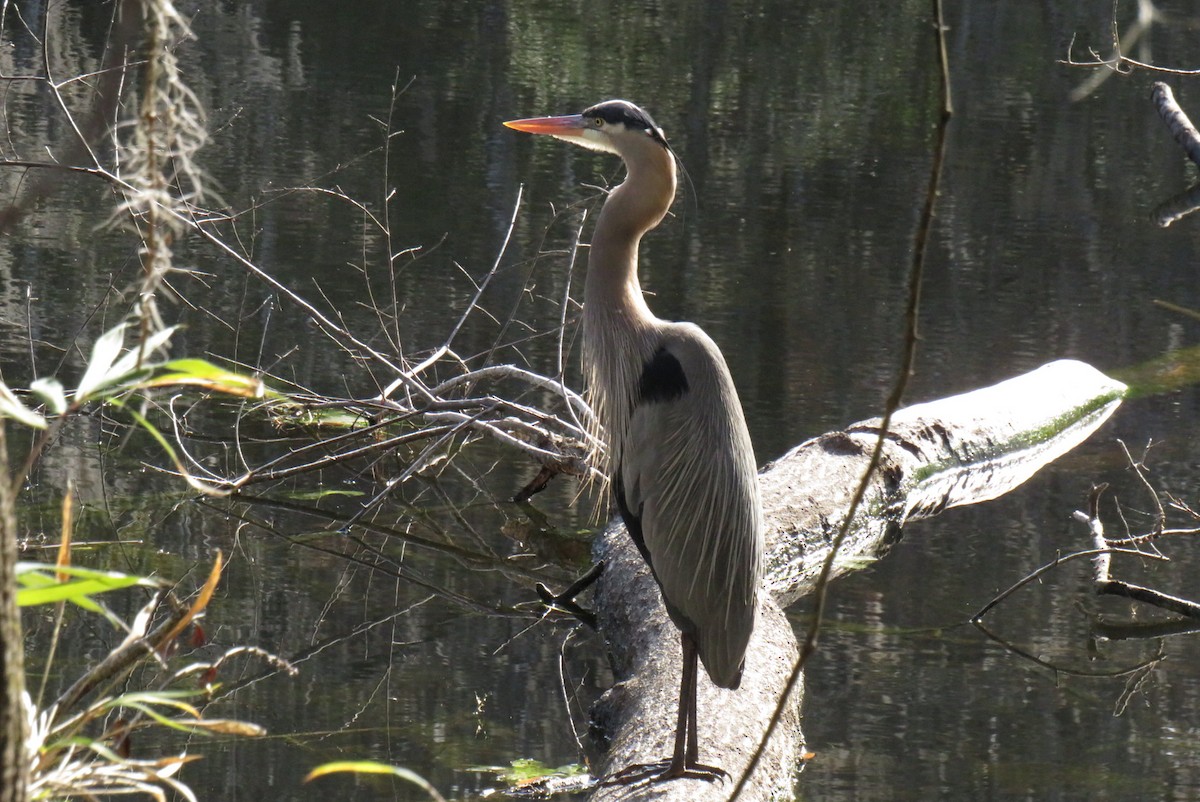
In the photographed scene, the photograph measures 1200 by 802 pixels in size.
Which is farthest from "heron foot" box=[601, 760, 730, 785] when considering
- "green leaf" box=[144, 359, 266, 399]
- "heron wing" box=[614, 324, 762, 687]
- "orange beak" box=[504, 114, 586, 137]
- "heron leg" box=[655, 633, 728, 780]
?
"green leaf" box=[144, 359, 266, 399]

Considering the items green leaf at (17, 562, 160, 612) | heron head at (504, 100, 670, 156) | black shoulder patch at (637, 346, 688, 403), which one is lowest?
green leaf at (17, 562, 160, 612)

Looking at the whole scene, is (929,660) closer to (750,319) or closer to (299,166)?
(750,319)

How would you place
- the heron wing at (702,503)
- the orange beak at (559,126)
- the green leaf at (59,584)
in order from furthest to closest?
1. the orange beak at (559,126)
2. the heron wing at (702,503)
3. the green leaf at (59,584)

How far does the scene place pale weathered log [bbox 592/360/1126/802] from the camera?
3.20 m

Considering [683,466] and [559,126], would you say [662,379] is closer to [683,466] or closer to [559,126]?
[683,466]

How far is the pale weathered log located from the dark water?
0.51ft

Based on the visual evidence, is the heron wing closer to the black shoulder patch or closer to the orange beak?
the black shoulder patch

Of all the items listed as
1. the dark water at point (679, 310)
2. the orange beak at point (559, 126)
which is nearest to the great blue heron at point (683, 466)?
the orange beak at point (559, 126)

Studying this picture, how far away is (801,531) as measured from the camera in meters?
4.61

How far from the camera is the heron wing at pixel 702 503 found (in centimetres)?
317

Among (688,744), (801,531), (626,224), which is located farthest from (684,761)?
(801,531)

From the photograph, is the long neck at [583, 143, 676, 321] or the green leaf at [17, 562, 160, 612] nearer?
the green leaf at [17, 562, 160, 612]

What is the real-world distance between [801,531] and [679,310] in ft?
10.8

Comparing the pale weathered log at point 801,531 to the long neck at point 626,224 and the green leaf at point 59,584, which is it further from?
the green leaf at point 59,584
